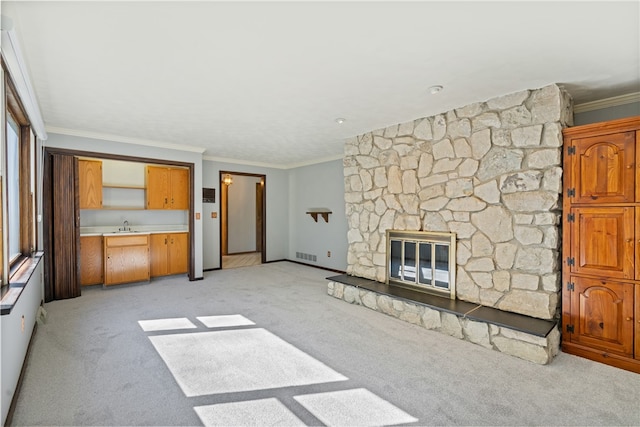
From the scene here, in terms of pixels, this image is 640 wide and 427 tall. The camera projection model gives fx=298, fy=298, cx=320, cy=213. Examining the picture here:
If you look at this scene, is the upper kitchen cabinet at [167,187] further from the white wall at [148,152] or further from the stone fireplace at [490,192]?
the stone fireplace at [490,192]

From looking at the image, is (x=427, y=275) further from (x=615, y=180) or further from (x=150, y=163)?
(x=150, y=163)

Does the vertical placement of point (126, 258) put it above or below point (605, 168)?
below

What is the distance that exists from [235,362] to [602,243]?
324 centimetres

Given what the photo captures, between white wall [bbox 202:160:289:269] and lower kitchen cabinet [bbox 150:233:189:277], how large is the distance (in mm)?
616

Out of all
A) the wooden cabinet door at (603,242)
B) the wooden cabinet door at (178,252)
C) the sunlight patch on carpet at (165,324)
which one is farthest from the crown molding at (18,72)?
the wooden cabinet door at (603,242)

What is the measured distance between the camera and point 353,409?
189cm

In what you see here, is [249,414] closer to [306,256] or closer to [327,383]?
[327,383]

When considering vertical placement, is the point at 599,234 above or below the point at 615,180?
below

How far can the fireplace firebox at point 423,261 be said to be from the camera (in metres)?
3.42

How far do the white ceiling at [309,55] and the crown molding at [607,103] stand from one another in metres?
0.11

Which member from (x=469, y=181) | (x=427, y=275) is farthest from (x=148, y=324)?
(x=469, y=181)

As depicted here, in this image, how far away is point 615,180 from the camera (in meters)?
2.45

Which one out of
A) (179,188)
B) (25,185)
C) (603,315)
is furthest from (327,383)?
(179,188)

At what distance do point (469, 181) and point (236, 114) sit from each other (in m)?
2.74
